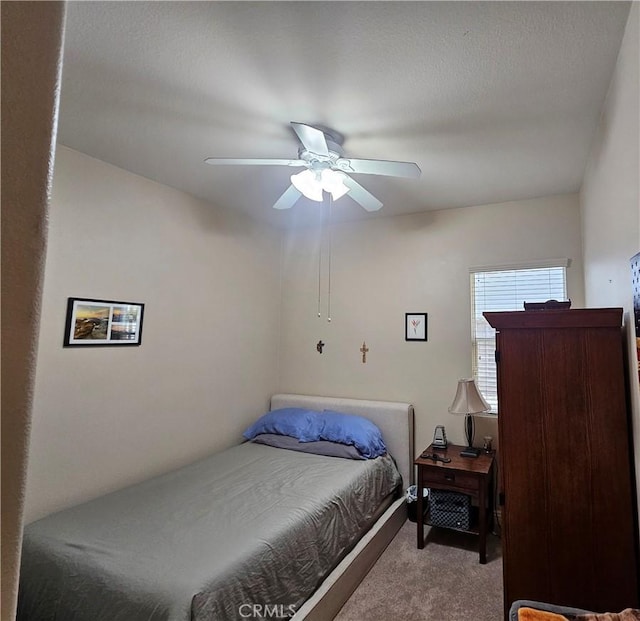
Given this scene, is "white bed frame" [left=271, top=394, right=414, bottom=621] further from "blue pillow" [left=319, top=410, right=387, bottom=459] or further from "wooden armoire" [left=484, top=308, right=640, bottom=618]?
"wooden armoire" [left=484, top=308, right=640, bottom=618]

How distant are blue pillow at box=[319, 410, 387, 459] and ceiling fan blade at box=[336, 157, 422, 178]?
6.87 ft

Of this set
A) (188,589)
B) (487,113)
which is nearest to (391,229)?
(487,113)

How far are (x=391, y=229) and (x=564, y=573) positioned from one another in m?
2.91

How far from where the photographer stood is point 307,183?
2.27 meters

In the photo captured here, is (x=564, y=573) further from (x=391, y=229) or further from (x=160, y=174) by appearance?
(x=160, y=174)

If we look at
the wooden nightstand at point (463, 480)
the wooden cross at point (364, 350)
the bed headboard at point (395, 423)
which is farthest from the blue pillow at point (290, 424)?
the wooden nightstand at point (463, 480)

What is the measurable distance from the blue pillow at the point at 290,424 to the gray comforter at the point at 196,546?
59 centimetres

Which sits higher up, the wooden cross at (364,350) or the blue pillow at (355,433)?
the wooden cross at (364,350)

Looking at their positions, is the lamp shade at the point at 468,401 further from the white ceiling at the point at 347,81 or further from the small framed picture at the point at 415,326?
the white ceiling at the point at 347,81

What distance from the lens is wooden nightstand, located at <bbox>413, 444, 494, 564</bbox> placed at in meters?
2.67

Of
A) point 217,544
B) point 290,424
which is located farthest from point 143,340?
point 217,544

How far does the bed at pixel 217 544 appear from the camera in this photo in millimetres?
1537

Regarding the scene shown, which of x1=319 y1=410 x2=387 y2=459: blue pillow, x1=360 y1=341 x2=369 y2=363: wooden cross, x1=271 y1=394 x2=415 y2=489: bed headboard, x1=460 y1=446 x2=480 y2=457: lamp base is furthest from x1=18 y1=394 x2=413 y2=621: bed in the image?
x1=360 y1=341 x2=369 y2=363: wooden cross

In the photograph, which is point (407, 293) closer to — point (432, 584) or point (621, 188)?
point (621, 188)
